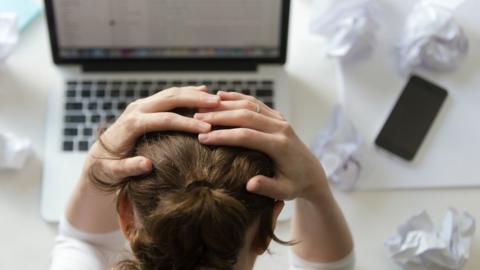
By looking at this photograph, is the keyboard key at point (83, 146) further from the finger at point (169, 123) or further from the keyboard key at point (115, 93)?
the finger at point (169, 123)

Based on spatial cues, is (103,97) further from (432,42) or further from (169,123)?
(432,42)

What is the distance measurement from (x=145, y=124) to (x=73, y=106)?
1.04ft

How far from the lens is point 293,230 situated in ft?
2.53

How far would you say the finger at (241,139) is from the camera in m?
0.52

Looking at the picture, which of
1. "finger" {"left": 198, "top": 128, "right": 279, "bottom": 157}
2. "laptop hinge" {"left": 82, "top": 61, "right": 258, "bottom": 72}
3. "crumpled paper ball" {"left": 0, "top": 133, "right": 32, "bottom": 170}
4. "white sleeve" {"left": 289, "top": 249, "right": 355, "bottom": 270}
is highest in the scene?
"finger" {"left": 198, "top": 128, "right": 279, "bottom": 157}

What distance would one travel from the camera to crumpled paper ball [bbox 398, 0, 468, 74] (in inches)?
34.0

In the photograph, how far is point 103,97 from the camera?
854 mm

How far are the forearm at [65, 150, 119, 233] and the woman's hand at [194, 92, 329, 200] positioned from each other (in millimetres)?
221

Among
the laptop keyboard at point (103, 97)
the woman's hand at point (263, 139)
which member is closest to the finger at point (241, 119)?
the woman's hand at point (263, 139)

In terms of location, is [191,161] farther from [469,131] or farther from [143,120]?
[469,131]

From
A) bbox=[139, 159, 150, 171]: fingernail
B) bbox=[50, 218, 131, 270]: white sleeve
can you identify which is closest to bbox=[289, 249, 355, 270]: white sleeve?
bbox=[50, 218, 131, 270]: white sleeve

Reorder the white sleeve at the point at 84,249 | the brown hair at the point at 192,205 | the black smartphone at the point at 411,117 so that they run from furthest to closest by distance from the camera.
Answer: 1. the black smartphone at the point at 411,117
2. the white sleeve at the point at 84,249
3. the brown hair at the point at 192,205

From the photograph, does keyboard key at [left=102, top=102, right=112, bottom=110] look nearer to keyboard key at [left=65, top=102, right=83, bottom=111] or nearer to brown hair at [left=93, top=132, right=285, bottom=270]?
keyboard key at [left=65, top=102, right=83, bottom=111]

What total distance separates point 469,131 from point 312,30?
0.84 ft
